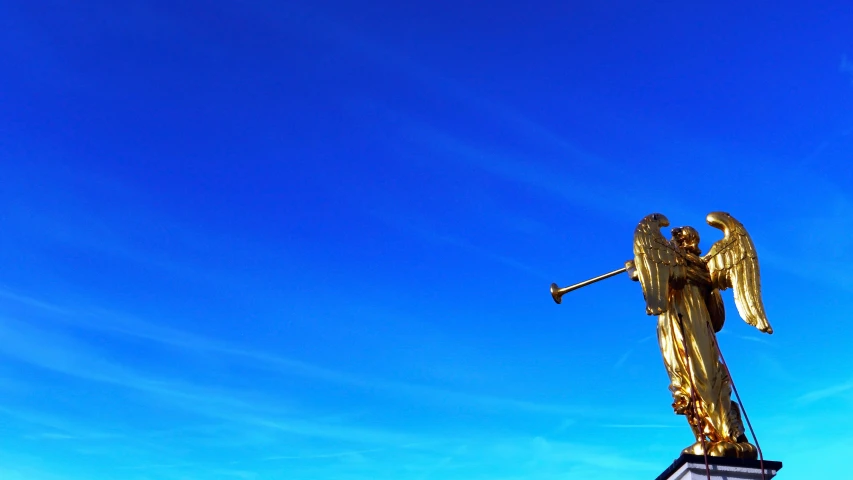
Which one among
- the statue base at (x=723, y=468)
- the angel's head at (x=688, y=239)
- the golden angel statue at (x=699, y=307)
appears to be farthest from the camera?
the angel's head at (x=688, y=239)

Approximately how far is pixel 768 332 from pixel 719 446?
1.74 m

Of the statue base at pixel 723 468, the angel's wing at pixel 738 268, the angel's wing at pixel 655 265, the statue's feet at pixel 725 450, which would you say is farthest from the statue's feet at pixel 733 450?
the angel's wing at pixel 655 265

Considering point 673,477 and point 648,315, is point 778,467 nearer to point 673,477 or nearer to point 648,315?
point 673,477

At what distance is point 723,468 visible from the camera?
8.53 m

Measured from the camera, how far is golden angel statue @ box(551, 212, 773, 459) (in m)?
9.27

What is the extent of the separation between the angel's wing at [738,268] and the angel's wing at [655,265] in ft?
2.42

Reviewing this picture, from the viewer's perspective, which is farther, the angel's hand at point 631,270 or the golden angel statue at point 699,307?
the angel's hand at point 631,270

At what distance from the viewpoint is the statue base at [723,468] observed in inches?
334

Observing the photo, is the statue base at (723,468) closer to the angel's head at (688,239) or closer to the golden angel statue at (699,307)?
the golden angel statue at (699,307)

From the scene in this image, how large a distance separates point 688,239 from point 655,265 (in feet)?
4.34

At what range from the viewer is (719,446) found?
8852mm

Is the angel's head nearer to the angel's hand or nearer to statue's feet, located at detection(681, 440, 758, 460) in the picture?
the angel's hand

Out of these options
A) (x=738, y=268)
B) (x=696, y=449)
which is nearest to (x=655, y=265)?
(x=738, y=268)

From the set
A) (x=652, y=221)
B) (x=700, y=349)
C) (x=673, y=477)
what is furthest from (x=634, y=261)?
(x=673, y=477)
